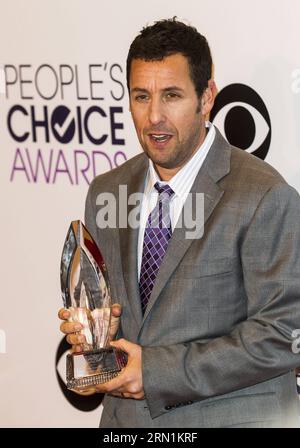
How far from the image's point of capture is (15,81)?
2.94 m

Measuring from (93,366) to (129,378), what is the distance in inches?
4.3

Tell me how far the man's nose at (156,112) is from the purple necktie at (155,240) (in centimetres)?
18

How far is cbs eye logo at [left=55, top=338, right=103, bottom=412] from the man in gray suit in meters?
0.93

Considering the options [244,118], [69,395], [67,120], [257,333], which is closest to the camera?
[257,333]

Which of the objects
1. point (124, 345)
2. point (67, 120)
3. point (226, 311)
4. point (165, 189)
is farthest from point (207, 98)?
point (67, 120)

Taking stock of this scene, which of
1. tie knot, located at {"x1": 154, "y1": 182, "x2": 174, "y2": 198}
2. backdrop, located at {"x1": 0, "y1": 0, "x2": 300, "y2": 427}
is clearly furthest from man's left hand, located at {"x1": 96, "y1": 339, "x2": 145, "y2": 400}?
backdrop, located at {"x1": 0, "y1": 0, "x2": 300, "y2": 427}

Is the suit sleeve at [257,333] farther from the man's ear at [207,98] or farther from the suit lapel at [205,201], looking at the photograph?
the man's ear at [207,98]

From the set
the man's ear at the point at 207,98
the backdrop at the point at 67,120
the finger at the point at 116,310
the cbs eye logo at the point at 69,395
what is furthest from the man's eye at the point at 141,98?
the cbs eye logo at the point at 69,395

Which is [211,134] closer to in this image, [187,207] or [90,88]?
[187,207]

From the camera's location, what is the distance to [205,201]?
1971 mm

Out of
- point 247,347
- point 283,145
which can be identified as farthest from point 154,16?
point 247,347

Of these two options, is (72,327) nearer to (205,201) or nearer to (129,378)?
(129,378)

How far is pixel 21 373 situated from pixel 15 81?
3.40ft

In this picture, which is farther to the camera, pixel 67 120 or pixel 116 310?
→ pixel 67 120
